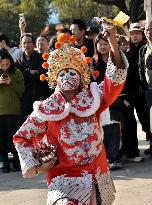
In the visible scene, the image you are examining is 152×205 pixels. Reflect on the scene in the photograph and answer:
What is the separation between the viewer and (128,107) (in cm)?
752

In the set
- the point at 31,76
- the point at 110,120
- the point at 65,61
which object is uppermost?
the point at 65,61

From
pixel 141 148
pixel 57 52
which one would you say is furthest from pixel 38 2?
pixel 57 52

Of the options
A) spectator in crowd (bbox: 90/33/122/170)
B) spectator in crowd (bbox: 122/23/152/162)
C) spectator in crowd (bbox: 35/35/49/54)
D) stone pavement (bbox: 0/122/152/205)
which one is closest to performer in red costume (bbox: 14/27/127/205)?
stone pavement (bbox: 0/122/152/205)

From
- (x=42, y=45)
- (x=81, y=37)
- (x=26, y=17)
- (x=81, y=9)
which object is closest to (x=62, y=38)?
(x=81, y=37)

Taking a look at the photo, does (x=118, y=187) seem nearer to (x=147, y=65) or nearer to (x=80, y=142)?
(x=147, y=65)

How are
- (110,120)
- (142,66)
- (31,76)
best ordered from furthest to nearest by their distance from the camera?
(31,76), (142,66), (110,120)

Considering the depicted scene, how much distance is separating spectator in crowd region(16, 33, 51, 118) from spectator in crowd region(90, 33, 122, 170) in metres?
0.91

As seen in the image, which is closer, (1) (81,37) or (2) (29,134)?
(2) (29,134)

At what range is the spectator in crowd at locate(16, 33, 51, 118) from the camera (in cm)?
774

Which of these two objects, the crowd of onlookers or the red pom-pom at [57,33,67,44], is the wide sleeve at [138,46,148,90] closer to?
the crowd of onlookers

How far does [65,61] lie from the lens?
13.8 feet

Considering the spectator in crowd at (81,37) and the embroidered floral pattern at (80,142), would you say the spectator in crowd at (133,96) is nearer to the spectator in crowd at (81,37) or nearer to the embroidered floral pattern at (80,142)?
the spectator in crowd at (81,37)

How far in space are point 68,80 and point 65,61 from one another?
17 cm

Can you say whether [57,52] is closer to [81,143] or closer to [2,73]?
[81,143]
